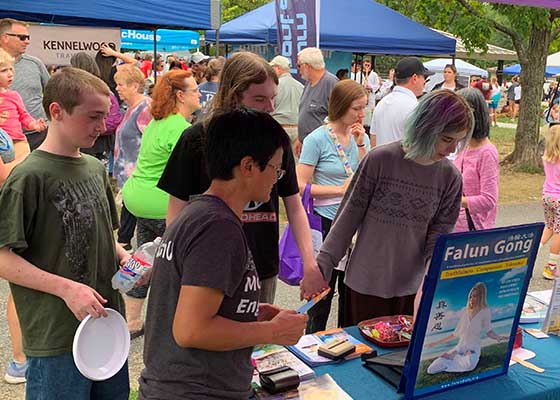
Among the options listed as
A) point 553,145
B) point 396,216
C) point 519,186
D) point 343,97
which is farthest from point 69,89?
point 519,186

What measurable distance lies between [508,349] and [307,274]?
0.86 metres

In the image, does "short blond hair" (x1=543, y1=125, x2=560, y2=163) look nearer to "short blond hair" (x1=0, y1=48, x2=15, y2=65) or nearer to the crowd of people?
the crowd of people

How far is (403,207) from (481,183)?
4.02 feet

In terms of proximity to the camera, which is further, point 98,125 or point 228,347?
point 98,125

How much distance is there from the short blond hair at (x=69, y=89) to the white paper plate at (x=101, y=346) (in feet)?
2.23

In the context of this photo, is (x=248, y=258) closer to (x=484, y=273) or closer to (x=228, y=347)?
(x=228, y=347)

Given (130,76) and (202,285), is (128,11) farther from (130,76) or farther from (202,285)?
(202,285)

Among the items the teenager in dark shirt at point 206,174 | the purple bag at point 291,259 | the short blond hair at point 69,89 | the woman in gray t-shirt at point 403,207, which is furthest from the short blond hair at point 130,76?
the short blond hair at point 69,89

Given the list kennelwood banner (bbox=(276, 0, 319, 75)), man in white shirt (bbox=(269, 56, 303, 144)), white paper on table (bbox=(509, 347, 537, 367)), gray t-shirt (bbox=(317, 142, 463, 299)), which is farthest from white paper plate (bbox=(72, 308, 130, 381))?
man in white shirt (bbox=(269, 56, 303, 144))

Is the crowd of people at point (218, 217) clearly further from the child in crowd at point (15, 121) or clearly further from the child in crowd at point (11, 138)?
the child in crowd at point (15, 121)

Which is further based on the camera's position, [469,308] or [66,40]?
[66,40]

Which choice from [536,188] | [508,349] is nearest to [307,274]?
[508,349]

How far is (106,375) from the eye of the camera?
190cm

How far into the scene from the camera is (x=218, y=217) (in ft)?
4.80
